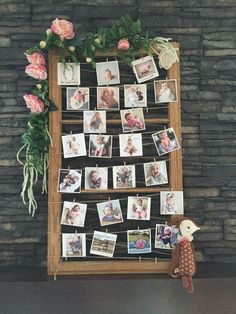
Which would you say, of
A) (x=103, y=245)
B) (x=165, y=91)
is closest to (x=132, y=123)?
(x=165, y=91)

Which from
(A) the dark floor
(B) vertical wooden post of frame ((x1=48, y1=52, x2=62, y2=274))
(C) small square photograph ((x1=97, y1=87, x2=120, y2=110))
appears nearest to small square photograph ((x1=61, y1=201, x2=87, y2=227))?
(B) vertical wooden post of frame ((x1=48, y1=52, x2=62, y2=274))

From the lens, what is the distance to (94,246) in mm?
1885

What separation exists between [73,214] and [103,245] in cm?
19

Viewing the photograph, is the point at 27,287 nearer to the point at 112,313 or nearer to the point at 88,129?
the point at 112,313

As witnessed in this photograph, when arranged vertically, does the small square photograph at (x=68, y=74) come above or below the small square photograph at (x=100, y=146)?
above

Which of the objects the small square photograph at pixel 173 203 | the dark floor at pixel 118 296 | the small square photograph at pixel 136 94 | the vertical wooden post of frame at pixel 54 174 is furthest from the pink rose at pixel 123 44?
the dark floor at pixel 118 296

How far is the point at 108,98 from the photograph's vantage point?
194cm

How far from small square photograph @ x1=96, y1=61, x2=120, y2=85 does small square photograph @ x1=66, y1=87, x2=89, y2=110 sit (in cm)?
8

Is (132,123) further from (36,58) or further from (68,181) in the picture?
(36,58)

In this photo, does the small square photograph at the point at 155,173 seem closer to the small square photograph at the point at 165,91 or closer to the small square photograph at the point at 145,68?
the small square photograph at the point at 165,91

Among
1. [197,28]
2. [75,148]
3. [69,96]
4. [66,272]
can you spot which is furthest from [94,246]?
[197,28]

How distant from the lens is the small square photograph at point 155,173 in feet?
6.28

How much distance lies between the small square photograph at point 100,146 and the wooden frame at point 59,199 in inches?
3.5

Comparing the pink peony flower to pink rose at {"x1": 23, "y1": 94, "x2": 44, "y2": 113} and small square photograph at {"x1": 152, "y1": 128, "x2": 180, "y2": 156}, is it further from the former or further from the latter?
small square photograph at {"x1": 152, "y1": 128, "x2": 180, "y2": 156}
